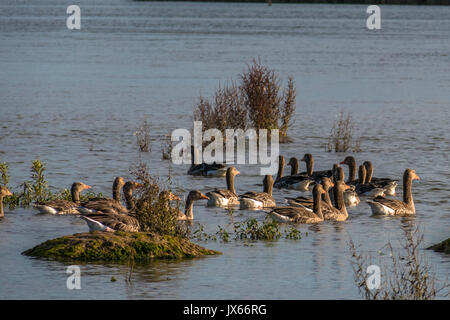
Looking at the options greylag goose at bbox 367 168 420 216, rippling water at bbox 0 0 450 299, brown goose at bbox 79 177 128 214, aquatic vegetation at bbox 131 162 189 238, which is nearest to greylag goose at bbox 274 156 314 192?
rippling water at bbox 0 0 450 299

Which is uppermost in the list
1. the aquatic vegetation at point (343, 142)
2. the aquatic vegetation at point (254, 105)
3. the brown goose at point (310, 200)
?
the aquatic vegetation at point (254, 105)

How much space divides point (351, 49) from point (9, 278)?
6426 centimetres

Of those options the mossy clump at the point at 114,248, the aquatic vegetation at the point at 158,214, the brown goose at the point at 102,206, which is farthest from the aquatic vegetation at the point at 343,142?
the mossy clump at the point at 114,248

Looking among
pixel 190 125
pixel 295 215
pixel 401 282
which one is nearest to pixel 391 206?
pixel 295 215

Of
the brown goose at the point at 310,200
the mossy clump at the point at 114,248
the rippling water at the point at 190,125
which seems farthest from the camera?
the brown goose at the point at 310,200

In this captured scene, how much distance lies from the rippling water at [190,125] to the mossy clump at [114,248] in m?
0.36

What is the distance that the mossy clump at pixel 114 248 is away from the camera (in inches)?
608

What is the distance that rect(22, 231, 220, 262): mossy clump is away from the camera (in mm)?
15445

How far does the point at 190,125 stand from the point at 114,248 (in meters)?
18.8

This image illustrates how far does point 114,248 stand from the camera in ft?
50.9

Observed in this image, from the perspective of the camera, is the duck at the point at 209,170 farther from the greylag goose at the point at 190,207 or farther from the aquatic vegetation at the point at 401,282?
the aquatic vegetation at the point at 401,282

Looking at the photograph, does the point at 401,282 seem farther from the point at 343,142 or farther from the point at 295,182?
the point at 343,142

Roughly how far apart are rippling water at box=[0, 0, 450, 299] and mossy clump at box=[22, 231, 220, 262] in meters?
0.36

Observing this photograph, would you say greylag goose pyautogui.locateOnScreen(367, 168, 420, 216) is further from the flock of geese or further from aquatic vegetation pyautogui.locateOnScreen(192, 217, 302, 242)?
aquatic vegetation pyautogui.locateOnScreen(192, 217, 302, 242)
